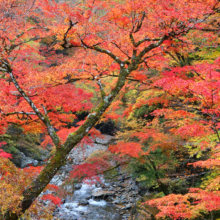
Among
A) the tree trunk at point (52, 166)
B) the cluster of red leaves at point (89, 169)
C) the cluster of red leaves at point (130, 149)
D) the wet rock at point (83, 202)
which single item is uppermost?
the cluster of red leaves at point (130, 149)

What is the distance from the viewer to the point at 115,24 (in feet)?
27.9

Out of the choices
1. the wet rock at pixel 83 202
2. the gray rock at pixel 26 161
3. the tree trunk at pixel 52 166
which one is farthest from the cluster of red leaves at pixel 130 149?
the gray rock at pixel 26 161

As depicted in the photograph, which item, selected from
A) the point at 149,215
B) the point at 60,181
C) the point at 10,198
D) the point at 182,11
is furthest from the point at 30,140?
the point at 182,11

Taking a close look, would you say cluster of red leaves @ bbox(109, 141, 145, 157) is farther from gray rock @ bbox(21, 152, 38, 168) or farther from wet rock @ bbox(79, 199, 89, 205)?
gray rock @ bbox(21, 152, 38, 168)

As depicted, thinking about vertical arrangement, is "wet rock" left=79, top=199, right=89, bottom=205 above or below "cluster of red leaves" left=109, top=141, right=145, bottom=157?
below

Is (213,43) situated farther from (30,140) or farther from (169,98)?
(30,140)

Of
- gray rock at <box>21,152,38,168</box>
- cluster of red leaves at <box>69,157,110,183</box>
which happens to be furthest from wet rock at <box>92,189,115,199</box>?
gray rock at <box>21,152,38,168</box>

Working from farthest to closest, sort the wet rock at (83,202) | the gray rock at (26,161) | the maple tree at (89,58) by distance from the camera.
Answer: the gray rock at (26,161) → the wet rock at (83,202) → the maple tree at (89,58)

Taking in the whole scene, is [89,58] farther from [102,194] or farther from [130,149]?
[102,194]

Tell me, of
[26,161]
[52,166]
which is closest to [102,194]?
[26,161]

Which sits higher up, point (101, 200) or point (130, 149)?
point (130, 149)

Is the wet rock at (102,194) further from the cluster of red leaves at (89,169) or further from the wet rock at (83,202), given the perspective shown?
the cluster of red leaves at (89,169)

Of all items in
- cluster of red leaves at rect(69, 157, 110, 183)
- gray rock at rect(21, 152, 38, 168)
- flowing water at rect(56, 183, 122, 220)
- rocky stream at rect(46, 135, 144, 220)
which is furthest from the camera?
gray rock at rect(21, 152, 38, 168)

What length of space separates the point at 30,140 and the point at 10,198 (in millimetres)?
12386
